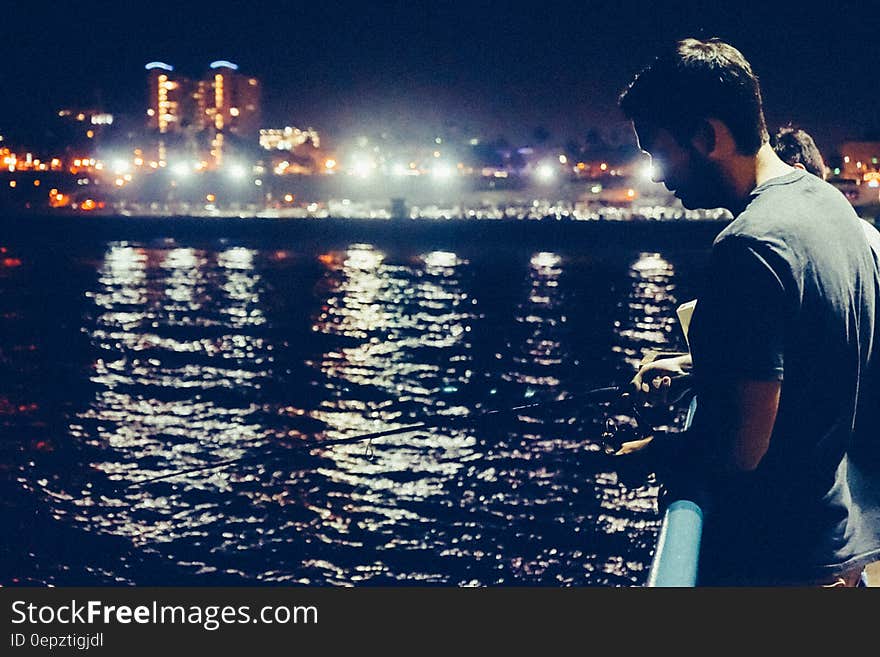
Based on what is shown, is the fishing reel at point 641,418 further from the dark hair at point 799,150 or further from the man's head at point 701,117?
the dark hair at point 799,150

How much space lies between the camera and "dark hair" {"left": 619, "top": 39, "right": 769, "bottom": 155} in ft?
6.57

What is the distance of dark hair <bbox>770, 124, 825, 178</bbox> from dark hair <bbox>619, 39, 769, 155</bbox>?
13.3ft

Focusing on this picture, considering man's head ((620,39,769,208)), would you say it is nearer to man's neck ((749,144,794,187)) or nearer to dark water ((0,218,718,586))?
man's neck ((749,144,794,187))

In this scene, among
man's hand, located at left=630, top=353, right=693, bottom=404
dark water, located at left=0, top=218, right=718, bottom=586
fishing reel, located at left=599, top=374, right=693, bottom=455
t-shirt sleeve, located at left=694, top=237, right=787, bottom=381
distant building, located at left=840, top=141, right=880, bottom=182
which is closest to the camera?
t-shirt sleeve, located at left=694, top=237, right=787, bottom=381

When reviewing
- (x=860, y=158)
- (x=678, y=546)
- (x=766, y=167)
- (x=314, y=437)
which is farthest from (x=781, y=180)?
(x=860, y=158)

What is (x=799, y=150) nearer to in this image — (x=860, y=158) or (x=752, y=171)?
(x=752, y=171)

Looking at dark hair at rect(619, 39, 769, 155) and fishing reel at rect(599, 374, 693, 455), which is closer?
dark hair at rect(619, 39, 769, 155)

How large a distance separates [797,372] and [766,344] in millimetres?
212

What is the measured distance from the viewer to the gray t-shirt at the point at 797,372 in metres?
1.76

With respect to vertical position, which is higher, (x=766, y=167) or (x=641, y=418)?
(x=766, y=167)

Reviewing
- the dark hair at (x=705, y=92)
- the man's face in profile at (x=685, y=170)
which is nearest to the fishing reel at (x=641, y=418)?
the man's face in profile at (x=685, y=170)

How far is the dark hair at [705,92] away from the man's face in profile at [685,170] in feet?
0.09

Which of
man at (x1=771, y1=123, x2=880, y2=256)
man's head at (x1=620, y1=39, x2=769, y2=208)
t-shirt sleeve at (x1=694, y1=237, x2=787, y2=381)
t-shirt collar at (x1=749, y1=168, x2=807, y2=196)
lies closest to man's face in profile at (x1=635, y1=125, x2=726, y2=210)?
man's head at (x1=620, y1=39, x2=769, y2=208)

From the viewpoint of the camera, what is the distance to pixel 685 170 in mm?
2094
